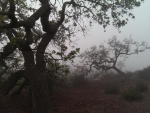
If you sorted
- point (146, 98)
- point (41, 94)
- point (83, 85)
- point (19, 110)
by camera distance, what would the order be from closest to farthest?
point (41, 94) → point (19, 110) → point (146, 98) → point (83, 85)

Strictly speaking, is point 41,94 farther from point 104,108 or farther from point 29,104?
point 104,108

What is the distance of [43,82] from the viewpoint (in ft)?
23.0

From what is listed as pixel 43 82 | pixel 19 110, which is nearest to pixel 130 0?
pixel 43 82

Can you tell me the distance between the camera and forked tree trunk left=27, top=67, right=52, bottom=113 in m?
6.66

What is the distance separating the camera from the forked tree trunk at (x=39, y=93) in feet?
21.9

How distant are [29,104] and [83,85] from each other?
8.43m

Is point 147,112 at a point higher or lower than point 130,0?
lower

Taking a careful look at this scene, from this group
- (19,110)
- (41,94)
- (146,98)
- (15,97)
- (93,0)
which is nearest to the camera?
(41,94)

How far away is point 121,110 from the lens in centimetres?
858

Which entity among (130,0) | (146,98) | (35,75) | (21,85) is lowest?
(146,98)

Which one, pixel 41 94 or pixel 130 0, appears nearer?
pixel 41 94

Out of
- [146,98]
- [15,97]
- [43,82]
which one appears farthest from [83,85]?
[43,82]

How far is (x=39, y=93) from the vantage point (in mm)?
6746

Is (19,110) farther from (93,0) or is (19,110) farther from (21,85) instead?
(93,0)
